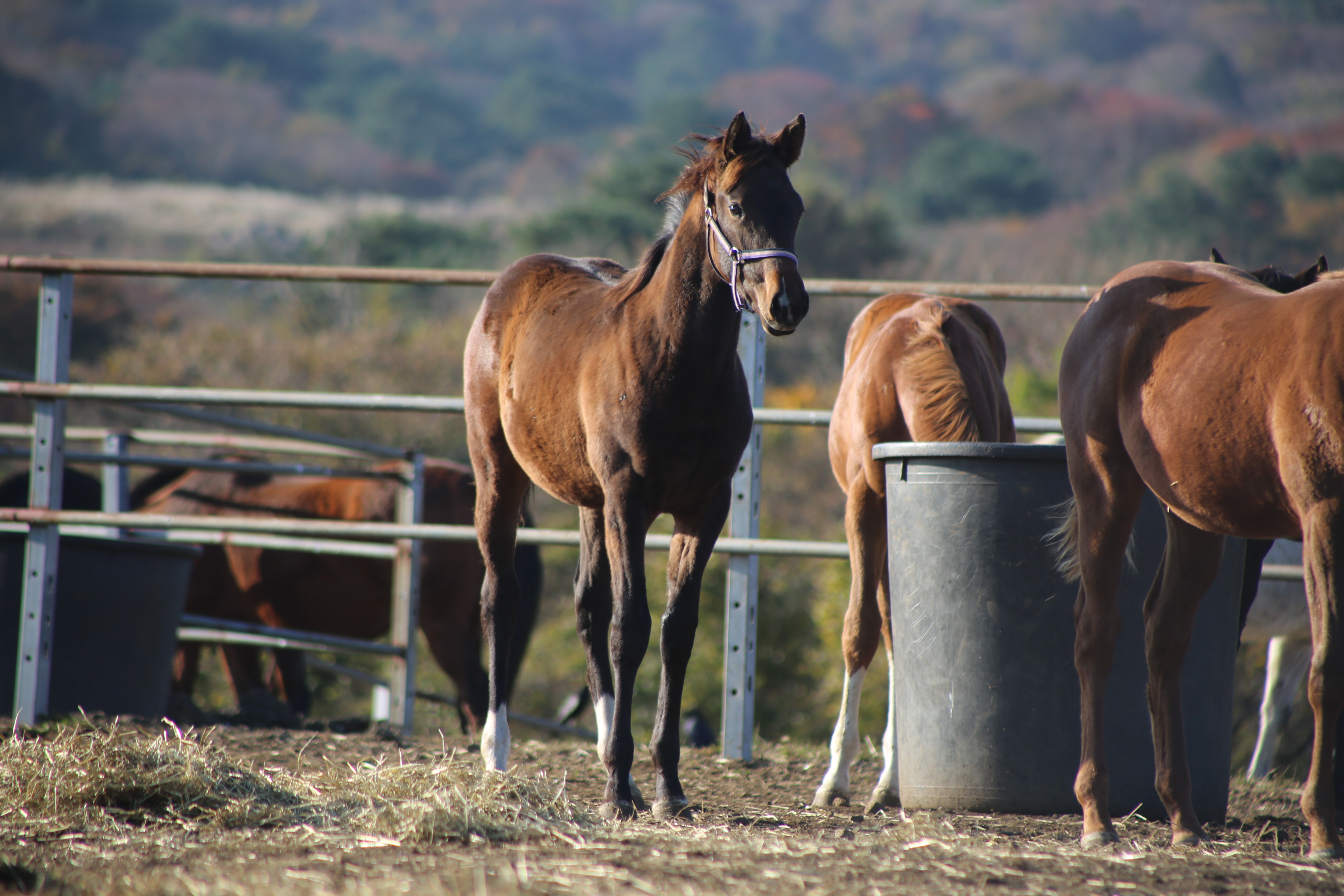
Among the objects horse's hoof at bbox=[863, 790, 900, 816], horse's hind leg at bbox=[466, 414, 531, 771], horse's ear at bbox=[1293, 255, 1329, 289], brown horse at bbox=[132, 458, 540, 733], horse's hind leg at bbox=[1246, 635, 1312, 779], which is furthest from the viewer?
brown horse at bbox=[132, 458, 540, 733]

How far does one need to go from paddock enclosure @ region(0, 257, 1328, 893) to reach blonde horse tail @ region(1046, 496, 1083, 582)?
2.19 ft

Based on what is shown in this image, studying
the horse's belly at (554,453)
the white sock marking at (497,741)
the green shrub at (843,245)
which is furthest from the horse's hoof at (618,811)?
the green shrub at (843,245)

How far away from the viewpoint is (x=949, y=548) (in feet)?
10.8

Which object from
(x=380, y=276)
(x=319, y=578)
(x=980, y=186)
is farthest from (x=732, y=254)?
(x=980, y=186)

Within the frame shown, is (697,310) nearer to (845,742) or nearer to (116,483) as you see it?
(845,742)

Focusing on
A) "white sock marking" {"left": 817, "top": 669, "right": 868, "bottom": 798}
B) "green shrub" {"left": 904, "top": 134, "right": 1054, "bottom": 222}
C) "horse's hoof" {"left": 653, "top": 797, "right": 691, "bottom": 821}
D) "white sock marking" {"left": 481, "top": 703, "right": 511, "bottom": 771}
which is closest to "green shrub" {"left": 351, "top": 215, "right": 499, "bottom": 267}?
"green shrub" {"left": 904, "top": 134, "right": 1054, "bottom": 222}

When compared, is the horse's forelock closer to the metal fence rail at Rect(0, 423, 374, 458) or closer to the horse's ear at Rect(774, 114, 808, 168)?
the horse's ear at Rect(774, 114, 808, 168)

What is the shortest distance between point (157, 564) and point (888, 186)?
61.2 m

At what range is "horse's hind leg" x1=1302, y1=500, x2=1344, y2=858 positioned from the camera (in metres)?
2.51

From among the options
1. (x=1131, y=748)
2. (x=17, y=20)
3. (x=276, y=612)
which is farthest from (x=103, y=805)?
(x=17, y=20)

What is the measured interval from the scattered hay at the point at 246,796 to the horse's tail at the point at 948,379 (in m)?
1.55

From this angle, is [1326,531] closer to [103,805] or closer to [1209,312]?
[1209,312]

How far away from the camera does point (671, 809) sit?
10.3ft

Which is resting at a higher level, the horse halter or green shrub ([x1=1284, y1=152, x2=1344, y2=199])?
green shrub ([x1=1284, y1=152, x2=1344, y2=199])
